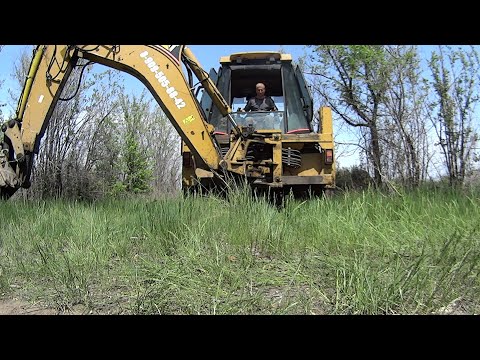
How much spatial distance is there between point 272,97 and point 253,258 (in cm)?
518

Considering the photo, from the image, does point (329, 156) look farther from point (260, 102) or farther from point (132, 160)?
point (132, 160)

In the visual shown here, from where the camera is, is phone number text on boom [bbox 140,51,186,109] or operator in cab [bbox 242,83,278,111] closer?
phone number text on boom [bbox 140,51,186,109]

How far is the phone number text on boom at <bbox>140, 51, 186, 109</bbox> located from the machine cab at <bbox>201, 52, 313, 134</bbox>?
5.01ft

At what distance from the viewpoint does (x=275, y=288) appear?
3102 mm

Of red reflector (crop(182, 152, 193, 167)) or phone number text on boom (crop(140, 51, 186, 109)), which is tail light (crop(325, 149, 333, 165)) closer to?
red reflector (crop(182, 152, 193, 167))

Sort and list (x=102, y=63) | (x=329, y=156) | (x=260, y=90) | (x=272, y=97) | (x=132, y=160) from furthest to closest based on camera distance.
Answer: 1. (x=132, y=160)
2. (x=272, y=97)
3. (x=260, y=90)
4. (x=329, y=156)
5. (x=102, y=63)

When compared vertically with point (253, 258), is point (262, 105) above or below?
above

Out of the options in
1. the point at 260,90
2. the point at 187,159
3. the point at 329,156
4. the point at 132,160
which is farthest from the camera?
the point at 132,160

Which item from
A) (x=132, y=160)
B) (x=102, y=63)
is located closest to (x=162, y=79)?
(x=102, y=63)

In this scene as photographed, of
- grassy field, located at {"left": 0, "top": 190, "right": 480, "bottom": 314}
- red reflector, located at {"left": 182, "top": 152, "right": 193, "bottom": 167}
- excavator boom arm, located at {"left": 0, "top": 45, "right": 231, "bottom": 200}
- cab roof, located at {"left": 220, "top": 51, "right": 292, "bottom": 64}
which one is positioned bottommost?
grassy field, located at {"left": 0, "top": 190, "right": 480, "bottom": 314}

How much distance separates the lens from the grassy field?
109 inches

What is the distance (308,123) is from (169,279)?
5.41m

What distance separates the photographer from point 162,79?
6285 millimetres

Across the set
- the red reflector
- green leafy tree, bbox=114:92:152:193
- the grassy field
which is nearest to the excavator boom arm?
the red reflector
